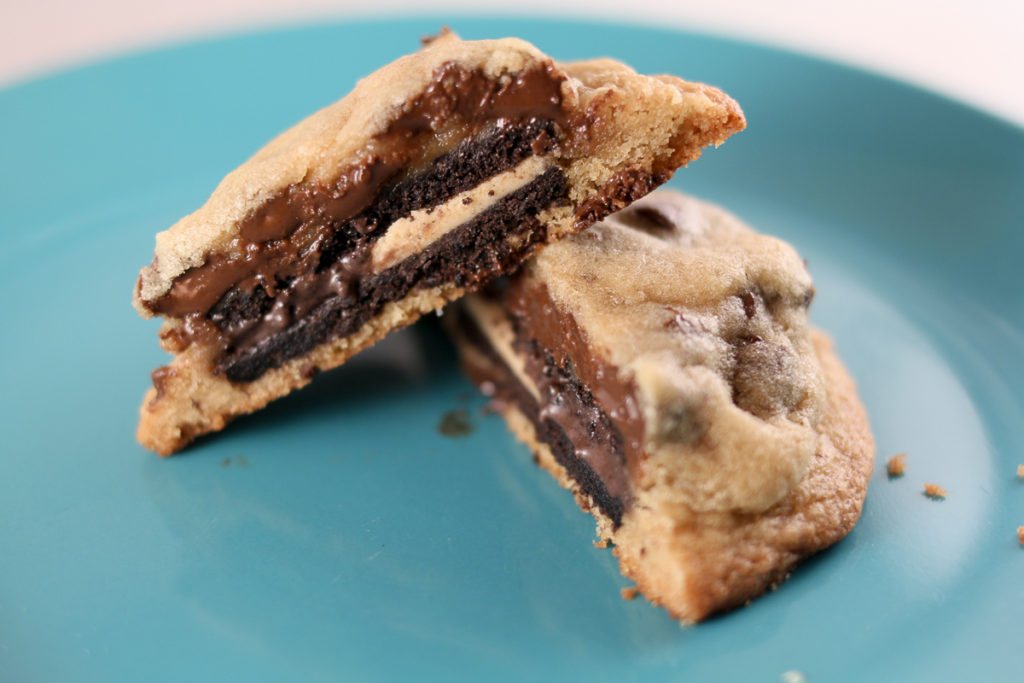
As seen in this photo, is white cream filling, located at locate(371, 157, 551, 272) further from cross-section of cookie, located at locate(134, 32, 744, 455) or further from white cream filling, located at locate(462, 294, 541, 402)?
white cream filling, located at locate(462, 294, 541, 402)

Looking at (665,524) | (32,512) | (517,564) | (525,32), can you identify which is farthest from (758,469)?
(525,32)

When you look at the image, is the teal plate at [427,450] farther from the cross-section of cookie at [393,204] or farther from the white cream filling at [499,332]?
the cross-section of cookie at [393,204]

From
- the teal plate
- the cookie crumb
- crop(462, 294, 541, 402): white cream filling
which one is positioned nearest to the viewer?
the teal plate

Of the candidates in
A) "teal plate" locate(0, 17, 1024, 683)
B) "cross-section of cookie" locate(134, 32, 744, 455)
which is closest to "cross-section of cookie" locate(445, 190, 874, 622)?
"teal plate" locate(0, 17, 1024, 683)

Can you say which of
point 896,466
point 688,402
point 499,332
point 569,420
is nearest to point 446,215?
point 499,332

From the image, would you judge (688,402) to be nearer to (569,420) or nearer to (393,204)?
(569,420)

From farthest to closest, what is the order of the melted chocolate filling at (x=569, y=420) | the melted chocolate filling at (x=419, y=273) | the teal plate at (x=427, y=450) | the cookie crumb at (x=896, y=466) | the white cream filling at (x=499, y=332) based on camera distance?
the white cream filling at (x=499, y=332), the melted chocolate filling at (x=419, y=273), the cookie crumb at (x=896, y=466), the melted chocolate filling at (x=569, y=420), the teal plate at (x=427, y=450)

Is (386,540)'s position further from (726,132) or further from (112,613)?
(726,132)

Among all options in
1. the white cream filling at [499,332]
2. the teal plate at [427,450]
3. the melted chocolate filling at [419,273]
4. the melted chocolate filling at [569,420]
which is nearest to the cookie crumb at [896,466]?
the teal plate at [427,450]
